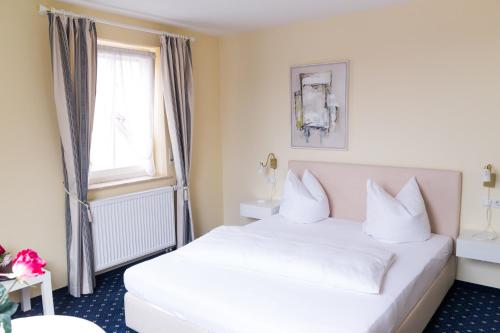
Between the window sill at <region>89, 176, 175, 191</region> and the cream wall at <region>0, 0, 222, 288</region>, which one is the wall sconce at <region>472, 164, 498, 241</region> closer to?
the window sill at <region>89, 176, 175, 191</region>

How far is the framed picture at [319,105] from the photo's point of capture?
13.0 feet

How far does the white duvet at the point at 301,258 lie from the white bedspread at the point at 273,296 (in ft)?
0.16

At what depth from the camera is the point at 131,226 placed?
391 cm

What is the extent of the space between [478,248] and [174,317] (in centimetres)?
233

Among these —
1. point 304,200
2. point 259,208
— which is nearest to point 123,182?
point 259,208

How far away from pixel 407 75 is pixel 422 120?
0.43 meters

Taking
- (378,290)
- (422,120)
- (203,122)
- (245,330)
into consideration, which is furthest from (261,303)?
(203,122)

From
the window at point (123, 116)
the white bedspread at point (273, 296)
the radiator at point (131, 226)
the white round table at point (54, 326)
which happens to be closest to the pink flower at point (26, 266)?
the white round table at point (54, 326)

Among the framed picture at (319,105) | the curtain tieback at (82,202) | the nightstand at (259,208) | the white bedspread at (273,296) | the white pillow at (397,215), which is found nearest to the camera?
the white bedspread at (273,296)

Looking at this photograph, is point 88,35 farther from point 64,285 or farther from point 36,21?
point 64,285

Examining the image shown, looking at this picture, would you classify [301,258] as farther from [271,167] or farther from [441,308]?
[271,167]

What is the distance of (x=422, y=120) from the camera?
354 centimetres

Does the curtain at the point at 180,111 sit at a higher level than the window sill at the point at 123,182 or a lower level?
higher

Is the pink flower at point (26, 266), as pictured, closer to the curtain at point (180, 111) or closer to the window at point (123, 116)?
the window at point (123, 116)
